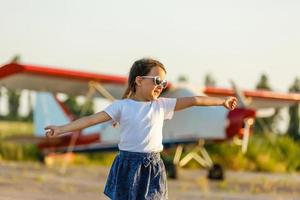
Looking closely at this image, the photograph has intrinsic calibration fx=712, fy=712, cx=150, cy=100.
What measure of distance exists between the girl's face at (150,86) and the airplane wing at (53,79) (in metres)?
9.67

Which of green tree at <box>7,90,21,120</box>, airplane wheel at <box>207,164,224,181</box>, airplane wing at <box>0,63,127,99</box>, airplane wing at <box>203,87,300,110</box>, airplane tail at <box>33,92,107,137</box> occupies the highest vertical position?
airplane wing at <box>0,63,127,99</box>

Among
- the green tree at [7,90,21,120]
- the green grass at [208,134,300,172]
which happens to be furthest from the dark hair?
the green tree at [7,90,21,120]

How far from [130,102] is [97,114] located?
21 cm

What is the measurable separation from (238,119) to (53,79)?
13.4 ft

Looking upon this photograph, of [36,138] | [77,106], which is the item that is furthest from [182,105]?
[77,106]

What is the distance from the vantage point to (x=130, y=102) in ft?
13.0

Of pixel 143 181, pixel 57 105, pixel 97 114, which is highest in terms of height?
pixel 97 114

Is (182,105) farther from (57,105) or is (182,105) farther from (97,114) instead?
(57,105)

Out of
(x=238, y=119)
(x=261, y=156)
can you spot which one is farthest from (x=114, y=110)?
(x=261, y=156)

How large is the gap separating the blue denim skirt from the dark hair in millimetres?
363

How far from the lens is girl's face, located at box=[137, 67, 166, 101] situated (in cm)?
390

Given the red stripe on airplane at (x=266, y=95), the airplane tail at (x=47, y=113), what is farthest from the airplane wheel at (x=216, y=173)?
the airplane tail at (x=47, y=113)

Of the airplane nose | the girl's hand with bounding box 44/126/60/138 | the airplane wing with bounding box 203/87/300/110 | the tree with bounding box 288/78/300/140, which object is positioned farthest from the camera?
the tree with bounding box 288/78/300/140

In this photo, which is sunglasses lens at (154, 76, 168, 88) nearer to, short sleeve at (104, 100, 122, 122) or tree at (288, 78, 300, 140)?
short sleeve at (104, 100, 122, 122)
